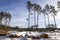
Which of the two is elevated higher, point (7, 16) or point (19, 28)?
point (7, 16)

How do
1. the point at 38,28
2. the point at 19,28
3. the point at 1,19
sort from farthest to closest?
1. the point at 1,19
2. the point at 38,28
3. the point at 19,28

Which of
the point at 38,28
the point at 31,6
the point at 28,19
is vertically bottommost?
the point at 38,28

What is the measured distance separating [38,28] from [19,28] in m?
8.33

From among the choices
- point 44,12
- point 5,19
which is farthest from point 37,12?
point 5,19

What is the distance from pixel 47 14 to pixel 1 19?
20.4m

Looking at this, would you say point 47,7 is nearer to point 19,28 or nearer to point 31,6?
point 31,6

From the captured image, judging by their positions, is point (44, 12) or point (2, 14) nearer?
point (2, 14)

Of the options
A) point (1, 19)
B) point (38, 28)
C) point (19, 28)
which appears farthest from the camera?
point (1, 19)

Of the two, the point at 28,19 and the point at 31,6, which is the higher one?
the point at 31,6

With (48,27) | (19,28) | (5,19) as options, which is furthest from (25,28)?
(5,19)

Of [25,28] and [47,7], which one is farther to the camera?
[47,7]

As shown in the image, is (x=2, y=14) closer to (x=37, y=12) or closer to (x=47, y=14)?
(x=37, y=12)

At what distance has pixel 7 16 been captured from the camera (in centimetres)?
6341

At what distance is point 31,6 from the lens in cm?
5962
